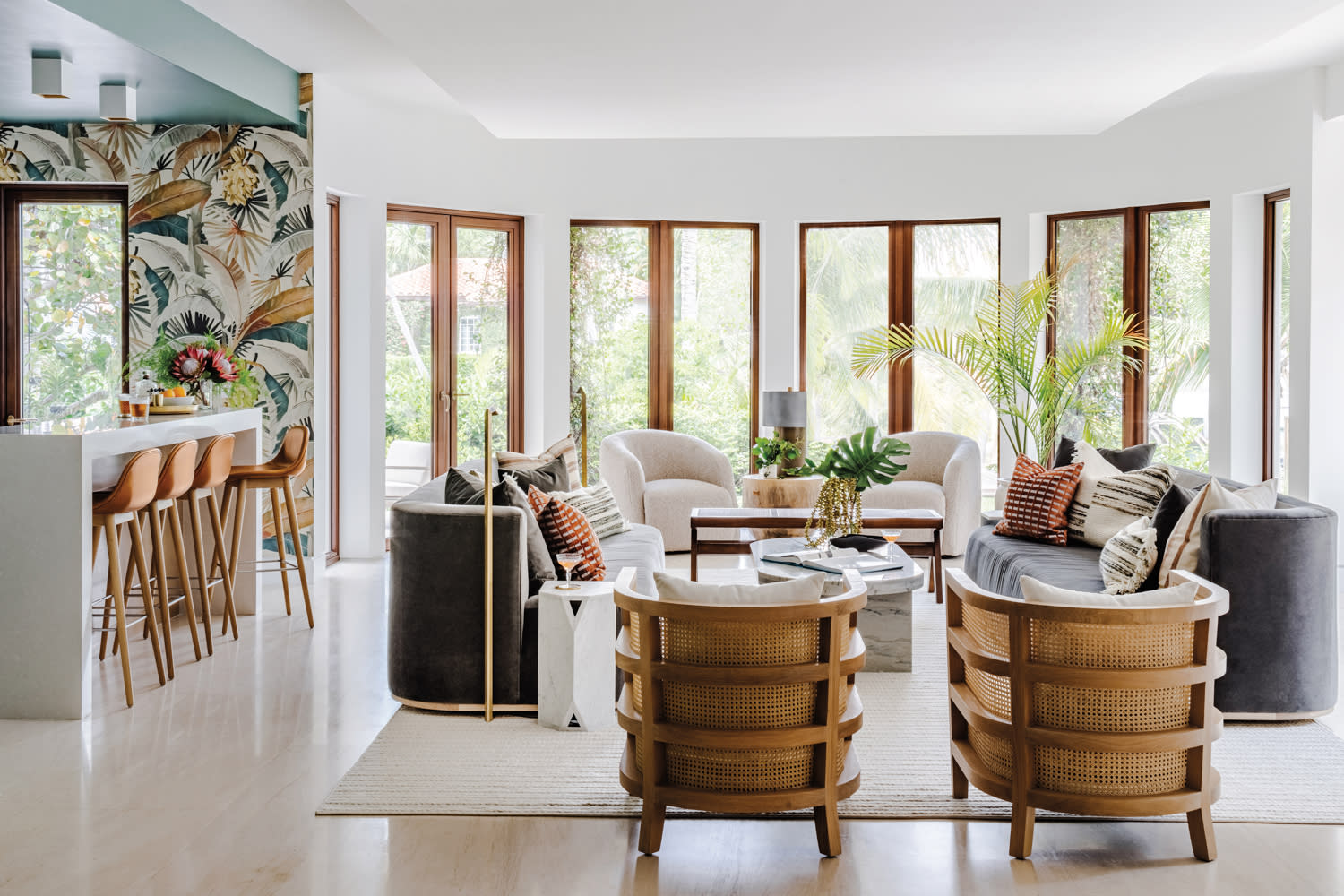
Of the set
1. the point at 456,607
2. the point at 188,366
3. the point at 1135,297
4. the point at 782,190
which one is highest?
the point at 782,190

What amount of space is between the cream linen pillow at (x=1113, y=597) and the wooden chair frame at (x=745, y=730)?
435 millimetres

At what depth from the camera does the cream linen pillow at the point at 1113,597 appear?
9.37 feet

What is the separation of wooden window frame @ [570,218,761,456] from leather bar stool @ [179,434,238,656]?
3864 millimetres

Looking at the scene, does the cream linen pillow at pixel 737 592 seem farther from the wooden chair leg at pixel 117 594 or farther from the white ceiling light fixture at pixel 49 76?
the white ceiling light fixture at pixel 49 76

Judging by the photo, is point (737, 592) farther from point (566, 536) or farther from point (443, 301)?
point (443, 301)

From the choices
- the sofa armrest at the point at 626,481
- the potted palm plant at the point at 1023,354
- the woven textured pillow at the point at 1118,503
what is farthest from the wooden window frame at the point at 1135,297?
the sofa armrest at the point at 626,481

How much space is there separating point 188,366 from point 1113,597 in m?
4.27

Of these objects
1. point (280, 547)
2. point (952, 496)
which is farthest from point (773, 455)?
point (280, 547)

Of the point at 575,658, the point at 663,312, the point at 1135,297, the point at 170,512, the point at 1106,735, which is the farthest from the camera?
the point at 663,312

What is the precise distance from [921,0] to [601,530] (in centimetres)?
282

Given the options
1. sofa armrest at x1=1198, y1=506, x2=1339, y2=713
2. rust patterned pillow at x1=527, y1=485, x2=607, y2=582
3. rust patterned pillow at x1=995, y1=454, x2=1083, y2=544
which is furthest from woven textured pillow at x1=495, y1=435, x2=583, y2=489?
sofa armrest at x1=1198, y1=506, x2=1339, y2=713

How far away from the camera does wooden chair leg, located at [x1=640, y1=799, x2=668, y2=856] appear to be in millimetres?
2898

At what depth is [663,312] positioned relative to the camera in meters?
8.62

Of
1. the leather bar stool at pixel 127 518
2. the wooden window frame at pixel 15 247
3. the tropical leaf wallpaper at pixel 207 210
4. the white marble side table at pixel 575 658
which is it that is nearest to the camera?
the white marble side table at pixel 575 658
